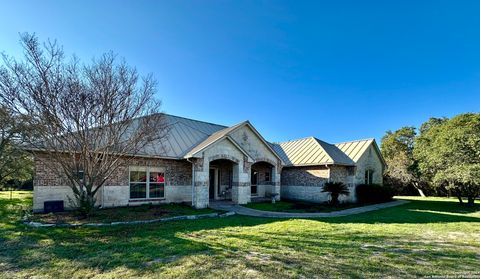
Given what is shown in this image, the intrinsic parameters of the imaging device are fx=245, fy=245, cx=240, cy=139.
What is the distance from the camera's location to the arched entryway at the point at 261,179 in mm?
20406

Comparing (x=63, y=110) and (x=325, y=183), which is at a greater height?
(x=63, y=110)

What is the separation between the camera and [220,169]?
1873cm

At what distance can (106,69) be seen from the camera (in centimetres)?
1052

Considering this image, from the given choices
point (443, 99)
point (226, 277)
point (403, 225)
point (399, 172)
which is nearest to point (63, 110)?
point (226, 277)

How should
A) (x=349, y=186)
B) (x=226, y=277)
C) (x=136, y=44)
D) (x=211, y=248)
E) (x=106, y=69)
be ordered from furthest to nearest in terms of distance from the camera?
(x=349, y=186)
(x=136, y=44)
(x=106, y=69)
(x=211, y=248)
(x=226, y=277)

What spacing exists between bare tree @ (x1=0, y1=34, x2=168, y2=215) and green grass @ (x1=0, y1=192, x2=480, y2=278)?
2.96 m

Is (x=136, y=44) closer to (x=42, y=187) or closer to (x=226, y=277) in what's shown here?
(x=42, y=187)

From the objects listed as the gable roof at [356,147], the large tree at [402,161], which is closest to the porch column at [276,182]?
the gable roof at [356,147]

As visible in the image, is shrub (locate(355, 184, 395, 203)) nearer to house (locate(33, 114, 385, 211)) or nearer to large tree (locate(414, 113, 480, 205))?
house (locate(33, 114, 385, 211))

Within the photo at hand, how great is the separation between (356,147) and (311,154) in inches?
193

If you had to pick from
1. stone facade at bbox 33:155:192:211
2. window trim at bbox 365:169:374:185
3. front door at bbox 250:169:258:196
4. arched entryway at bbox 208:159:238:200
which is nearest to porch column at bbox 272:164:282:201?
front door at bbox 250:169:258:196

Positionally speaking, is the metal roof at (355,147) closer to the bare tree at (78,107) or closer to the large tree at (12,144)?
the bare tree at (78,107)

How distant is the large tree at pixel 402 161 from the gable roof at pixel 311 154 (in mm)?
7434

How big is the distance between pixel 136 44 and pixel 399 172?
31.8 m
